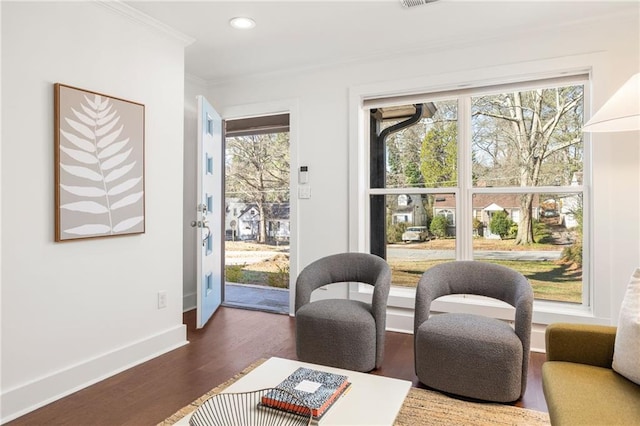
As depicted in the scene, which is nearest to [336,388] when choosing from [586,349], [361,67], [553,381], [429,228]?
[553,381]

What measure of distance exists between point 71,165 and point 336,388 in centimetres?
198

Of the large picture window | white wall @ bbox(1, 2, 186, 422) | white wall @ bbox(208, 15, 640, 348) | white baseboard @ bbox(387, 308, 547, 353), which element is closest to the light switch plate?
white wall @ bbox(208, 15, 640, 348)

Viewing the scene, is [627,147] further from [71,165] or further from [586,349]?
[71,165]

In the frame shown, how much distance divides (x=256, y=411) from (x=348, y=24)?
2686 mm

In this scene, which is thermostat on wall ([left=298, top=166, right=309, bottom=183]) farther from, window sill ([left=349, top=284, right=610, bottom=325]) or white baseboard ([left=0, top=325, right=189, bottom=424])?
white baseboard ([left=0, top=325, right=189, bottom=424])

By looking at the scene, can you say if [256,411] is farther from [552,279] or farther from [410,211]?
[552,279]

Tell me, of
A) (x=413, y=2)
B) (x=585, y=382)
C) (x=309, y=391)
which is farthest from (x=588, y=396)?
(x=413, y=2)

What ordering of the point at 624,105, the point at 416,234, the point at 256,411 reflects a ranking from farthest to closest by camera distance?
1. the point at 416,234
2. the point at 624,105
3. the point at 256,411

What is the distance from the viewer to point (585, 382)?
152 cm

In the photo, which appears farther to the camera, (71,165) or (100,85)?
(100,85)

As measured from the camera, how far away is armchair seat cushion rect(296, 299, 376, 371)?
250 centimetres

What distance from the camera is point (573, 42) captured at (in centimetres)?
291

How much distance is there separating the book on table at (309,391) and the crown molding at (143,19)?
2.53 meters

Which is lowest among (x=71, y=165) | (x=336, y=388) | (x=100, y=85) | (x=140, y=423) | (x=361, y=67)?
(x=140, y=423)
